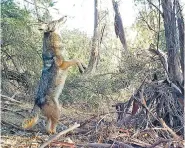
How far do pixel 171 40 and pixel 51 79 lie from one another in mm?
2471

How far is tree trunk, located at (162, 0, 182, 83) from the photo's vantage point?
7.80 metres

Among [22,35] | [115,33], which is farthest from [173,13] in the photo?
[115,33]

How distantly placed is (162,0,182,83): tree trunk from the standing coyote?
5.97 ft

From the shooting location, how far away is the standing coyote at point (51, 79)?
735 centimetres

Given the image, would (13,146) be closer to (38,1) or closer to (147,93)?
(147,93)

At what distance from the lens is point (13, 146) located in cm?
591

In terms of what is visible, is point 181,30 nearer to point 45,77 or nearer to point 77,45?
point 45,77

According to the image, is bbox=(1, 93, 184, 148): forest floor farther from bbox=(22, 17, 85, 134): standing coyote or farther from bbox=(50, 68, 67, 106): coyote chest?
bbox=(50, 68, 67, 106): coyote chest

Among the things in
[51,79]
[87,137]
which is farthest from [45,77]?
[87,137]

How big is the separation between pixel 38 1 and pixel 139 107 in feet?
25.2

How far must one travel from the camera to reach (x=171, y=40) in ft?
25.8

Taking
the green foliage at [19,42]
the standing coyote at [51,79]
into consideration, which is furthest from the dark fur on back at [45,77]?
the green foliage at [19,42]

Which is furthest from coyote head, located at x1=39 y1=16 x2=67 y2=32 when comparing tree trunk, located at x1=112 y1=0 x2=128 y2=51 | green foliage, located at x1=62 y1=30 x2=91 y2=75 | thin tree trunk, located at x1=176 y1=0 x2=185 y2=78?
tree trunk, located at x1=112 y1=0 x2=128 y2=51

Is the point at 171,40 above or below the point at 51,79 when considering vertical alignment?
above
